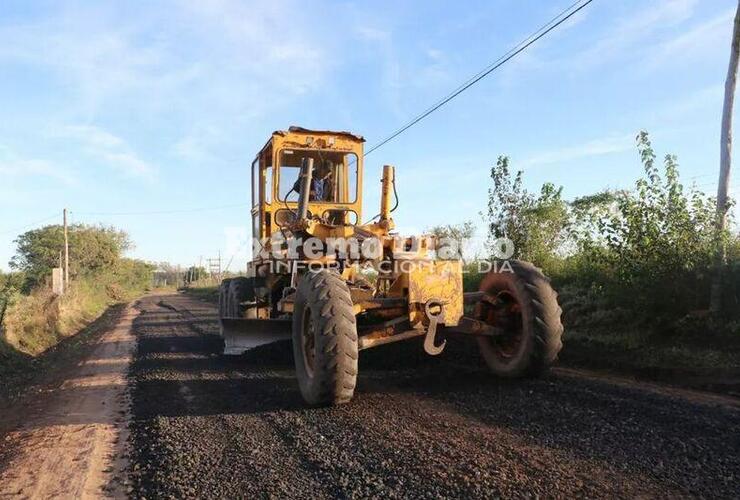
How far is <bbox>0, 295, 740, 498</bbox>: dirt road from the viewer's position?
3842 mm

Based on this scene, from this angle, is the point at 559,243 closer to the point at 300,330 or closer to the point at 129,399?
the point at 300,330

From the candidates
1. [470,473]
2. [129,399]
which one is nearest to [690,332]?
[470,473]

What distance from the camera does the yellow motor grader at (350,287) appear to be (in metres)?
5.95

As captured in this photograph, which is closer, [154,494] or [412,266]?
[154,494]

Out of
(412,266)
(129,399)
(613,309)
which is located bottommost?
(129,399)

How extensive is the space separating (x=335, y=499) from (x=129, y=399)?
14.4 feet

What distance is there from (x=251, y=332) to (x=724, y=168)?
7.56 metres

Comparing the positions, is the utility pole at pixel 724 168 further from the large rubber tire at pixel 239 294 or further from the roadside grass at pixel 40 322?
the roadside grass at pixel 40 322

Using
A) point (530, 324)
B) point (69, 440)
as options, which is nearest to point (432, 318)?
point (530, 324)

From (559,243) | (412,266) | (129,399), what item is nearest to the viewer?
(412,266)

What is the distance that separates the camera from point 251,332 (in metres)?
8.67

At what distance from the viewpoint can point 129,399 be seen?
7.14 metres

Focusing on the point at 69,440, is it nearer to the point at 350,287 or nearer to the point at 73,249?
the point at 350,287

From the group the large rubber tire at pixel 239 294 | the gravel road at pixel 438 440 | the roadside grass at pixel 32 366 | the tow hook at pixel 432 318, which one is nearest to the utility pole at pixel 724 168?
the gravel road at pixel 438 440
